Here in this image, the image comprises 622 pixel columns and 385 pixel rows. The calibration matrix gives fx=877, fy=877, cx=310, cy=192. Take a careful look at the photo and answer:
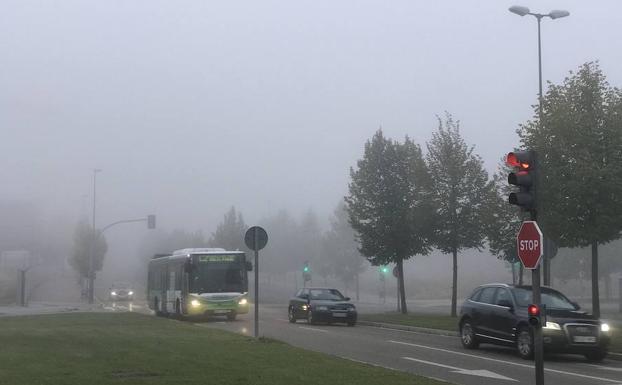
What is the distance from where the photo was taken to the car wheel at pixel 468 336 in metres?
20.7

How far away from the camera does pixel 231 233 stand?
266 ft

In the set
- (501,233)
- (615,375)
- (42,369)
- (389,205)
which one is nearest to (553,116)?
(501,233)

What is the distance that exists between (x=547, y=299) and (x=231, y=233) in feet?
206

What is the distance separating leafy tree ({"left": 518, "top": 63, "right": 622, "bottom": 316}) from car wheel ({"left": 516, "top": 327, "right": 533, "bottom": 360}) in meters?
5.47

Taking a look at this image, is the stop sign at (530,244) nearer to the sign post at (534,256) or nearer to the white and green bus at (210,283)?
the sign post at (534,256)

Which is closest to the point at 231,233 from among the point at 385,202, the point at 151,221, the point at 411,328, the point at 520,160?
the point at 151,221

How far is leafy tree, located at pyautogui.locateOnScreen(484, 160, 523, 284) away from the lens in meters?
31.3

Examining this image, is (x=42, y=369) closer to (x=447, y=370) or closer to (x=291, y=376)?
(x=291, y=376)

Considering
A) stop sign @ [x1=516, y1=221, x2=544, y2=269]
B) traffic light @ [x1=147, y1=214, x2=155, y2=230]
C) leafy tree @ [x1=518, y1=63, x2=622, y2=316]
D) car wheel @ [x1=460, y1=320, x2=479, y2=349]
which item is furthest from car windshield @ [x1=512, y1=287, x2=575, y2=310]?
traffic light @ [x1=147, y1=214, x2=155, y2=230]

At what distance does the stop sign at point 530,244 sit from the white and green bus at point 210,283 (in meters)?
22.5

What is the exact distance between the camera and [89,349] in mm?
17328

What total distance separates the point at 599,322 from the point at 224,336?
8.85 m

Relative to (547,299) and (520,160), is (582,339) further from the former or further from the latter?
(520,160)

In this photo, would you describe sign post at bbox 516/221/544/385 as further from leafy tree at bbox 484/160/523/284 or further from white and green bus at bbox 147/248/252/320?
white and green bus at bbox 147/248/252/320
